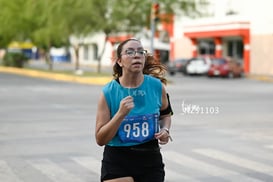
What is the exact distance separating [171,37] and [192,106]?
45.5 meters

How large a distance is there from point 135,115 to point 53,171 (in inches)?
186

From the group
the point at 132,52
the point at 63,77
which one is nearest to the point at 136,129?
the point at 132,52

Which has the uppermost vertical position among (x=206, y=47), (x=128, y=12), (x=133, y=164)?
(x=128, y=12)

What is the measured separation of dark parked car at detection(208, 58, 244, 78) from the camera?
45688 millimetres

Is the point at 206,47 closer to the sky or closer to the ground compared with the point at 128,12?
closer to the ground

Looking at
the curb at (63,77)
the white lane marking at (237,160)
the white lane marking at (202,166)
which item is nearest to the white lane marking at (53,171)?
the white lane marking at (202,166)

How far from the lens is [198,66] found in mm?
48688

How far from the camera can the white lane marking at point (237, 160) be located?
9.44 m

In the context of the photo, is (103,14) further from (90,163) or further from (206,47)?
(90,163)

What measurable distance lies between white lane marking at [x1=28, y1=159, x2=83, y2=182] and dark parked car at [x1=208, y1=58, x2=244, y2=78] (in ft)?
119

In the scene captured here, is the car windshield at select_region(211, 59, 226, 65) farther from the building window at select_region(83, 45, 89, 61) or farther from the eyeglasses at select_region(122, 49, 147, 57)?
the eyeglasses at select_region(122, 49, 147, 57)

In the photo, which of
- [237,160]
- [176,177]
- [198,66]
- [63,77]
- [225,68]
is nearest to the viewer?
[176,177]

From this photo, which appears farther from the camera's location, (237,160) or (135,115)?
(237,160)

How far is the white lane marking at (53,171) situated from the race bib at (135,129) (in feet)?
13.0
